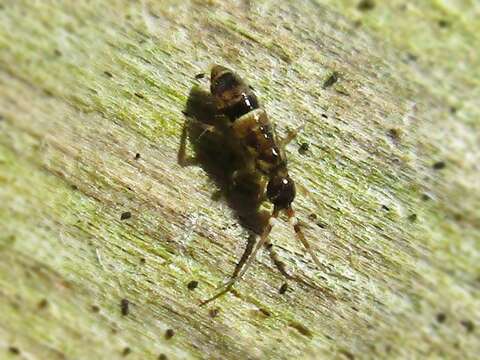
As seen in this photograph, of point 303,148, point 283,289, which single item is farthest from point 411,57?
point 283,289

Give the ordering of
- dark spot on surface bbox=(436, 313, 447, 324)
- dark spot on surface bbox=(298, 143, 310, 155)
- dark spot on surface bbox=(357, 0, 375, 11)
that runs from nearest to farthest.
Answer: dark spot on surface bbox=(436, 313, 447, 324) → dark spot on surface bbox=(357, 0, 375, 11) → dark spot on surface bbox=(298, 143, 310, 155)

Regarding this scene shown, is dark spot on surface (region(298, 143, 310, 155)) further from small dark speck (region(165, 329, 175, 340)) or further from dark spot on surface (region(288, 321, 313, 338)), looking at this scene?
small dark speck (region(165, 329, 175, 340))

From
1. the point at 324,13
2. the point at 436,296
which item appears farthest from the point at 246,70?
the point at 436,296

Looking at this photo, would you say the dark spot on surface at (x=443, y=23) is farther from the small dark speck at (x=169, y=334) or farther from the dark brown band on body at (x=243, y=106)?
the small dark speck at (x=169, y=334)

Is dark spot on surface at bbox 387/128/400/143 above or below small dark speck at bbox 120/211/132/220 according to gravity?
above

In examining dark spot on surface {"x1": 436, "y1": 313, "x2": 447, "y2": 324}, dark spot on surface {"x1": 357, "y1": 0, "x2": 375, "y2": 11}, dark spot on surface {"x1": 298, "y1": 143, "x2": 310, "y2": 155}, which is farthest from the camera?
dark spot on surface {"x1": 298, "y1": 143, "x2": 310, "y2": 155}

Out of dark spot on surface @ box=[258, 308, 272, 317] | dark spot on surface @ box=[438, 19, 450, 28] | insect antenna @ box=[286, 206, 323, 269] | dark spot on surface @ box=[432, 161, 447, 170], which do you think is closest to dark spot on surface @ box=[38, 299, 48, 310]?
dark spot on surface @ box=[258, 308, 272, 317]

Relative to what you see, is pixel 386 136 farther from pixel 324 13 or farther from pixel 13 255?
pixel 13 255
